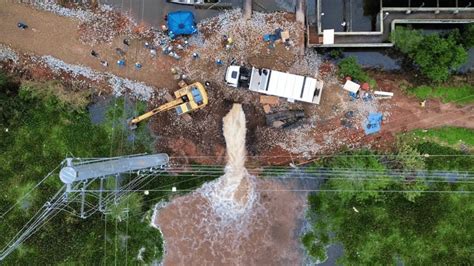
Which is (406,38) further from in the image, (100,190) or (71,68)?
(71,68)

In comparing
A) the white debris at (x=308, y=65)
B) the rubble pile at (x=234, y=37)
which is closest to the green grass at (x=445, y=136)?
the white debris at (x=308, y=65)

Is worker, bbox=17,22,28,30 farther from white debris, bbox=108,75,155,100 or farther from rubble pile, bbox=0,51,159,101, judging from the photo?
white debris, bbox=108,75,155,100

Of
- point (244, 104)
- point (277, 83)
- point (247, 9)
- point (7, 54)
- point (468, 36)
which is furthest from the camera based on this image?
point (7, 54)

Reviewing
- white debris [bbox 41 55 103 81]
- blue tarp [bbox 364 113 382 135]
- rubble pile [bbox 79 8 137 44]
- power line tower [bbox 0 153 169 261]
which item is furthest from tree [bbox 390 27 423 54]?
white debris [bbox 41 55 103 81]

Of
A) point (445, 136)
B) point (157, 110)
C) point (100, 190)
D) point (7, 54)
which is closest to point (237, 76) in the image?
point (157, 110)

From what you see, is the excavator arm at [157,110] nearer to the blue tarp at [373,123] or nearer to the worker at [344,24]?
the worker at [344,24]

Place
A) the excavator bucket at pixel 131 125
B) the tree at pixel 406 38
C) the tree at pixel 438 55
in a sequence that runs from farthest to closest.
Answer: the excavator bucket at pixel 131 125
the tree at pixel 406 38
the tree at pixel 438 55

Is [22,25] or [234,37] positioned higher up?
[22,25]
